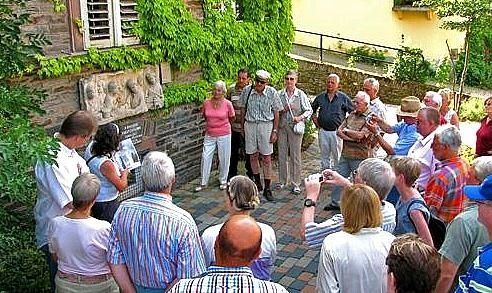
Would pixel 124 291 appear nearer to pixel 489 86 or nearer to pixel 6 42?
pixel 6 42

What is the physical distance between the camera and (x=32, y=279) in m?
4.88

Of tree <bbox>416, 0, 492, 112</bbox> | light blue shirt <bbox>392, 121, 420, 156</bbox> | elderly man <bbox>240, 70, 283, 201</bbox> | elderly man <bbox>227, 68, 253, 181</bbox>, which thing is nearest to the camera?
light blue shirt <bbox>392, 121, 420, 156</bbox>

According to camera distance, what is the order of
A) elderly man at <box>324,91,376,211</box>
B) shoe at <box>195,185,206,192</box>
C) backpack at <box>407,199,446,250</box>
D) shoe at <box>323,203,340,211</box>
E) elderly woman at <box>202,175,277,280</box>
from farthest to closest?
shoe at <box>195,185,206,192</box> < shoe at <box>323,203,340,211</box> < elderly man at <box>324,91,376,211</box> < backpack at <box>407,199,446,250</box> < elderly woman at <box>202,175,277,280</box>

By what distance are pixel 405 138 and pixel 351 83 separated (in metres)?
10.1

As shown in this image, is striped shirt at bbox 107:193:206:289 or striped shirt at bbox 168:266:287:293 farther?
striped shirt at bbox 107:193:206:289

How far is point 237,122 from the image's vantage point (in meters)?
8.43

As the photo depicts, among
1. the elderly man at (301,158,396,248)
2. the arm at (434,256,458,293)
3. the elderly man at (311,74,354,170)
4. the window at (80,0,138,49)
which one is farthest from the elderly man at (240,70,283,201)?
the arm at (434,256,458,293)

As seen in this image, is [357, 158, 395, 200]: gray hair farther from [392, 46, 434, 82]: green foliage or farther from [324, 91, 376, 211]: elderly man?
[392, 46, 434, 82]: green foliage

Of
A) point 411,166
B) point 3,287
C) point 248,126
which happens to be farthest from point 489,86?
point 3,287

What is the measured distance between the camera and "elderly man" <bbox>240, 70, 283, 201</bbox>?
7836 mm

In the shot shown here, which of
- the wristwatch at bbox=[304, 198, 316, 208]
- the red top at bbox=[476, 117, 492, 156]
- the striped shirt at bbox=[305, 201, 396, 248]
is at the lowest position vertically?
the red top at bbox=[476, 117, 492, 156]

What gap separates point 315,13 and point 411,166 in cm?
1569

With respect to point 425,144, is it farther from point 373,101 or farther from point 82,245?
point 82,245

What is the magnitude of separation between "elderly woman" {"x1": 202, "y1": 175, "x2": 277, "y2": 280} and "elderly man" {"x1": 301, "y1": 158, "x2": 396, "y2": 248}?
0.24 metres
